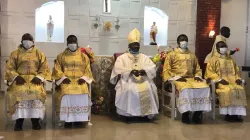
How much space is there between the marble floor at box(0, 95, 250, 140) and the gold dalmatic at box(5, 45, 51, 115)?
452 mm

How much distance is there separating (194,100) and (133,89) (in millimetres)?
988

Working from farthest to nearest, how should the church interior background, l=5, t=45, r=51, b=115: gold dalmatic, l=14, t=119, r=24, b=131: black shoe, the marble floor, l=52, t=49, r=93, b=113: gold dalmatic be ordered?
1. the church interior background
2. l=52, t=49, r=93, b=113: gold dalmatic
3. l=14, t=119, r=24, b=131: black shoe
4. l=5, t=45, r=51, b=115: gold dalmatic
5. the marble floor

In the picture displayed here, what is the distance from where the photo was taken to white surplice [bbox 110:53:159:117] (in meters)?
5.66

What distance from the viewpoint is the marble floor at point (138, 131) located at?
4.85 meters

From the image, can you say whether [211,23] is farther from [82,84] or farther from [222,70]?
[82,84]

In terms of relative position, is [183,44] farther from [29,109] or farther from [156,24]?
[156,24]

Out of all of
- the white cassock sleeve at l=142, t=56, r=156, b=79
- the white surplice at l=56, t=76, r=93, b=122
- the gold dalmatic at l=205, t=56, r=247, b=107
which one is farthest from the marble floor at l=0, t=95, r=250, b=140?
the white cassock sleeve at l=142, t=56, r=156, b=79

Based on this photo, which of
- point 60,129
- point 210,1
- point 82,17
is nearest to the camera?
point 60,129

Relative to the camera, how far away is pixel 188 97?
5688 mm

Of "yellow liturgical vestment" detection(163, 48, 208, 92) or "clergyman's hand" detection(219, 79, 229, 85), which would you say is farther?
"yellow liturgical vestment" detection(163, 48, 208, 92)

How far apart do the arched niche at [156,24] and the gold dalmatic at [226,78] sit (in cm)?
329

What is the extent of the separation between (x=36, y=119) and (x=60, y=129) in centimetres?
37

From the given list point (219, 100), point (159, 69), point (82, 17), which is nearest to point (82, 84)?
point (159, 69)

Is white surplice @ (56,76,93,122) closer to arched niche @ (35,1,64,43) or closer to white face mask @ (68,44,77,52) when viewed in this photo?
white face mask @ (68,44,77,52)
